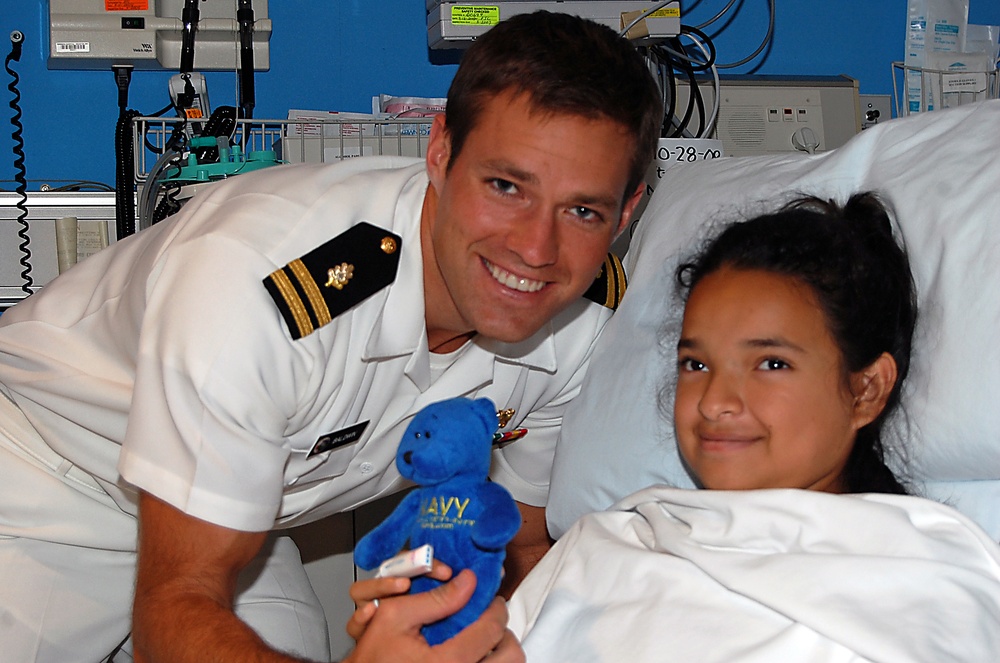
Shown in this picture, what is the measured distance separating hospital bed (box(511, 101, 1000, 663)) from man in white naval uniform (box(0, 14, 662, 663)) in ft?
0.55

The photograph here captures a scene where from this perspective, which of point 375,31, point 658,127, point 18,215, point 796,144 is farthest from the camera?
point 375,31

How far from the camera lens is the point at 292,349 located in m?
1.31

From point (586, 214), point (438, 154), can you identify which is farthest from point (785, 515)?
point (438, 154)

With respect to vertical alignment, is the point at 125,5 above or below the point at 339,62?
above

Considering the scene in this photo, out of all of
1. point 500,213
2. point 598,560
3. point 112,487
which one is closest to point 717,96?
point 500,213

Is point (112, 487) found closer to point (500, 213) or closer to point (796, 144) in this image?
point (500, 213)

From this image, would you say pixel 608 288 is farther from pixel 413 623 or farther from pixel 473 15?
pixel 473 15

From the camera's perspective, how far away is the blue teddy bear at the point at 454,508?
40.7 inches

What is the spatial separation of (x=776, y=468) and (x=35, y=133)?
2.19 metres

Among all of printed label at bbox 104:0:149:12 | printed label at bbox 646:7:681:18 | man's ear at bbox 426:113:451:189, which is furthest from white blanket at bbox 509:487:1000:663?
printed label at bbox 104:0:149:12

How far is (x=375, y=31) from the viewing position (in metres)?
2.85

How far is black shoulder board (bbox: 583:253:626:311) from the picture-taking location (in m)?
1.75

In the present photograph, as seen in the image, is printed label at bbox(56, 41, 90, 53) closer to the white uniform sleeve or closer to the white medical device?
the white medical device

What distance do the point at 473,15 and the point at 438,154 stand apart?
1099 mm
